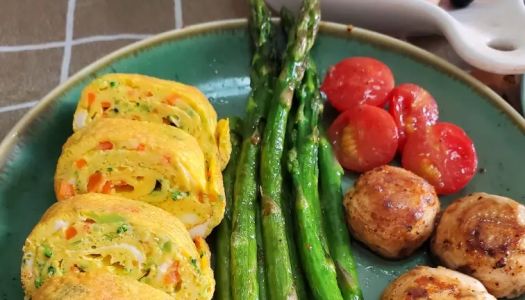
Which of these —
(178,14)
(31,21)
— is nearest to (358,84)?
(178,14)

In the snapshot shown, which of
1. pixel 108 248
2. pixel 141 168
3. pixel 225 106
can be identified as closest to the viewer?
pixel 108 248

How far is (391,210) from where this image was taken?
271cm

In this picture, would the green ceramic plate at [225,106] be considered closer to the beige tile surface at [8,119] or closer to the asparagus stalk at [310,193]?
the asparagus stalk at [310,193]

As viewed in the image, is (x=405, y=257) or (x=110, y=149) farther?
(x=405, y=257)

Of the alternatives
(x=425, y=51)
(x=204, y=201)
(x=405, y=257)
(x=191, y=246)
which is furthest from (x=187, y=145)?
(x=425, y=51)

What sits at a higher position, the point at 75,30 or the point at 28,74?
the point at 75,30

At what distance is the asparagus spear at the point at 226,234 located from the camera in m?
2.64

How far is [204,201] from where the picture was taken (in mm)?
2641

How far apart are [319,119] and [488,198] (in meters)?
0.90

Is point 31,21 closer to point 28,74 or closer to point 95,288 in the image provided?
point 28,74

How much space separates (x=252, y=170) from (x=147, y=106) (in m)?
0.55

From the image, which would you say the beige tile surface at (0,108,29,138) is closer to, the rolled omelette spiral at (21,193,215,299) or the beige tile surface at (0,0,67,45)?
the beige tile surface at (0,0,67,45)

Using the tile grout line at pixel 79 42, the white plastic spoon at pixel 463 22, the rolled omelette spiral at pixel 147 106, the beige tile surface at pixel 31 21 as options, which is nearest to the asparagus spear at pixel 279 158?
the rolled omelette spiral at pixel 147 106

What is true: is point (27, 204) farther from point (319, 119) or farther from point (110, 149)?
point (319, 119)
